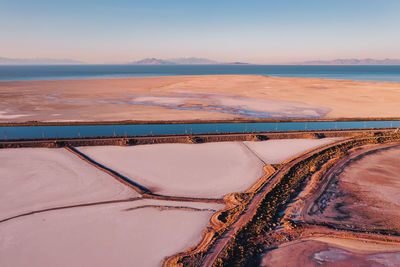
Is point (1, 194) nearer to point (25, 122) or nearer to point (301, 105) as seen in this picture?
point (25, 122)

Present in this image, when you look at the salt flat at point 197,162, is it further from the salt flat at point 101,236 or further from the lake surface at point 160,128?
the lake surface at point 160,128

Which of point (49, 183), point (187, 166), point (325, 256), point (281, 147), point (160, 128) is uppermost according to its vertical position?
point (160, 128)

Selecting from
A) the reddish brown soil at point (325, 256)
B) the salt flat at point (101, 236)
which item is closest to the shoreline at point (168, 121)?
the salt flat at point (101, 236)

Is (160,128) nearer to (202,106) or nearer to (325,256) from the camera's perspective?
(202,106)

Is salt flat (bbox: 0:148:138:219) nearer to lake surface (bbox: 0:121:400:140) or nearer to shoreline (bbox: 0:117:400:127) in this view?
lake surface (bbox: 0:121:400:140)

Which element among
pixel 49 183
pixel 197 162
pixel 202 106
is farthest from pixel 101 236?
pixel 202 106
